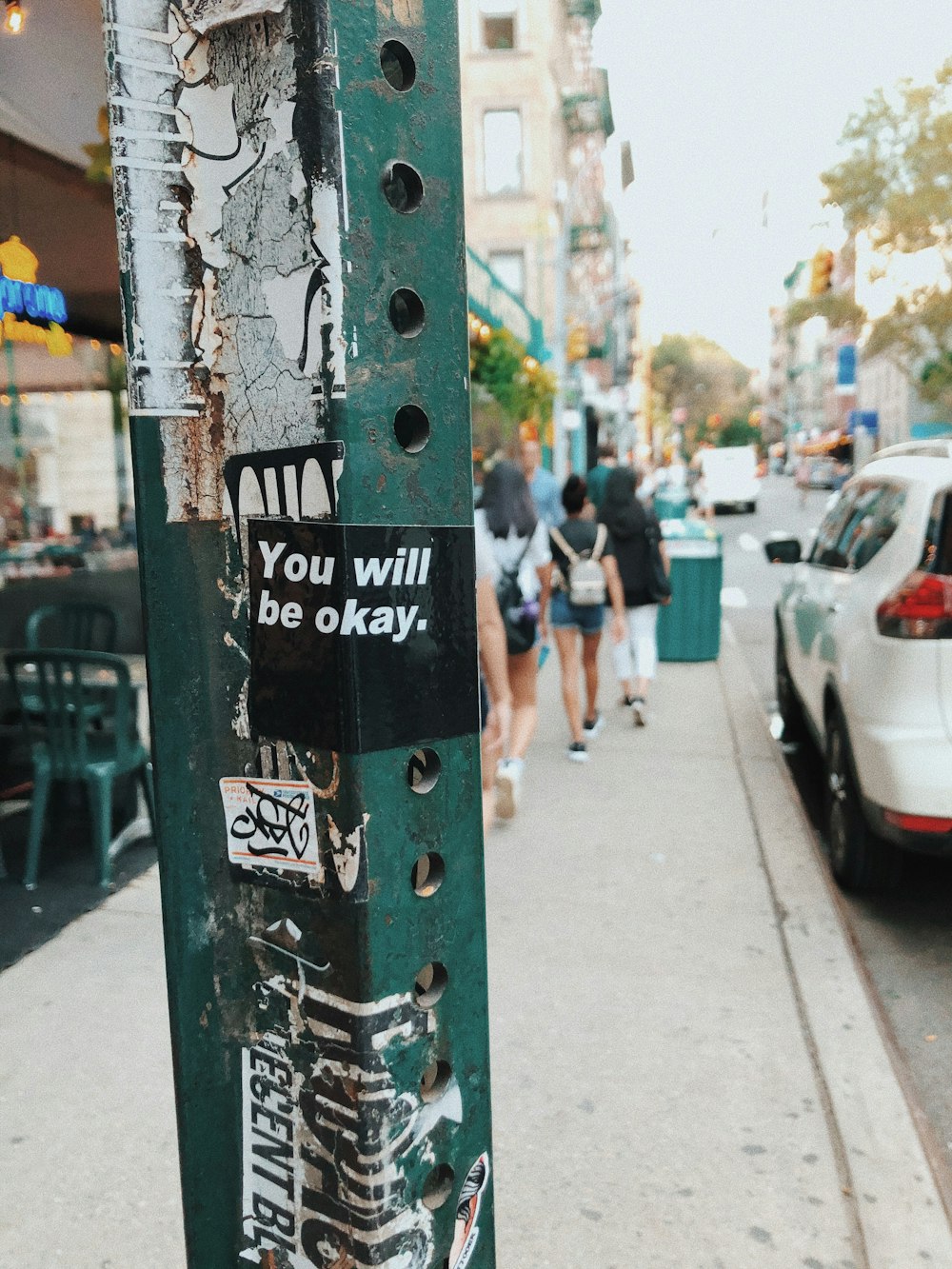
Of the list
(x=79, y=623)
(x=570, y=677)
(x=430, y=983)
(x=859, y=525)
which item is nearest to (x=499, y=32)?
(x=570, y=677)

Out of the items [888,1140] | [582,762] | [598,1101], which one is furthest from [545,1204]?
[582,762]

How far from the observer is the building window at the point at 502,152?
2697 centimetres

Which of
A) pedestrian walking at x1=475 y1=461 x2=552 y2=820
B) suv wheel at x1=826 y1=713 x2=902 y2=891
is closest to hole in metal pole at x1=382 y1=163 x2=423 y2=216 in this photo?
suv wheel at x1=826 y1=713 x2=902 y2=891

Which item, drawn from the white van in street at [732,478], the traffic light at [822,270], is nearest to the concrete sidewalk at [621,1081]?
the traffic light at [822,270]

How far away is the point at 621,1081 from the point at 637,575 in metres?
5.07

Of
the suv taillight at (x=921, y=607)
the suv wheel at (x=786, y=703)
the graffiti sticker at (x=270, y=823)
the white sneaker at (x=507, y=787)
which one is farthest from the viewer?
the suv wheel at (x=786, y=703)

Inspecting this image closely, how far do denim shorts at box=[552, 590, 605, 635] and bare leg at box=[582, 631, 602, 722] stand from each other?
0.31ft

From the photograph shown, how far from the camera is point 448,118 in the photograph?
1.41 m

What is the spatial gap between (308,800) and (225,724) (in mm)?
171

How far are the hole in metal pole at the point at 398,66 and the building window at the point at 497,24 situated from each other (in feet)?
93.4

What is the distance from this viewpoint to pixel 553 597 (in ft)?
23.9

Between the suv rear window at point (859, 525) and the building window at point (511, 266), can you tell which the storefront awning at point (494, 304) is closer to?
the suv rear window at point (859, 525)

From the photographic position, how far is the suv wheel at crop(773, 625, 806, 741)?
757 centimetres

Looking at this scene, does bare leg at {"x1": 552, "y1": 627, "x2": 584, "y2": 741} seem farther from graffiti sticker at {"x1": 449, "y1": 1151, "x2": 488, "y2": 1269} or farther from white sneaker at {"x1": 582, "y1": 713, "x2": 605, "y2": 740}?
graffiti sticker at {"x1": 449, "y1": 1151, "x2": 488, "y2": 1269}
